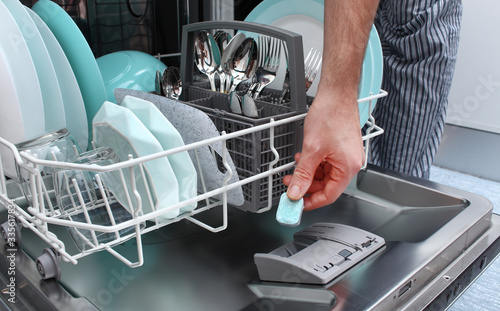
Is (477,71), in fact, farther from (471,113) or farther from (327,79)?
(327,79)

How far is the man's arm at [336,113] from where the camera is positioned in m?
0.55

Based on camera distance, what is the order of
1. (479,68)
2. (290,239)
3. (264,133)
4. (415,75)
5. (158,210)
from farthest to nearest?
1. (479,68)
2. (415,75)
3. (290,239)
4. (264,133)
5. (158,210)

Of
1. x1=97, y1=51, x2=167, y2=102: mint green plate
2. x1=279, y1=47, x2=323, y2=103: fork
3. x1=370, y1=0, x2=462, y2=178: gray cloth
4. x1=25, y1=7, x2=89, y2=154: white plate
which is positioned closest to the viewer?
x1=25, y1=7, x2=89, y2=154: white plate

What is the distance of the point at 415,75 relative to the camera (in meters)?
1.07

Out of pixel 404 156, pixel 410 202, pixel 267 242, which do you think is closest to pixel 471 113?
pixel 404 156

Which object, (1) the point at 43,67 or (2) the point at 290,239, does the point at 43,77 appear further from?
(2) the point at 290,239

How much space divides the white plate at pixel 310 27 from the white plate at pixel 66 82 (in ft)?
1.07

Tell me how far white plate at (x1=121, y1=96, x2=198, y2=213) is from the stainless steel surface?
117 mm

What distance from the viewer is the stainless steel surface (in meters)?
0.54

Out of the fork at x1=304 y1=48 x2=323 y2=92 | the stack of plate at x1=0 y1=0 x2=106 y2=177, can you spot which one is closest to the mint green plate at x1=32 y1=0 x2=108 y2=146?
the stack of plate at x1=0 y1=0 x2=106 y2=177

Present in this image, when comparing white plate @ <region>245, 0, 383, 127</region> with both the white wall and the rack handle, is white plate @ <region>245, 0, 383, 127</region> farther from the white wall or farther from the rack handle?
the white wall

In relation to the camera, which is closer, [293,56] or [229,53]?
[293,56]

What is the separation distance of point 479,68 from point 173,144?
153cm

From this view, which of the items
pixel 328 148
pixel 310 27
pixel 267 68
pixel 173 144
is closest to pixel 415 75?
pixel 310 27
